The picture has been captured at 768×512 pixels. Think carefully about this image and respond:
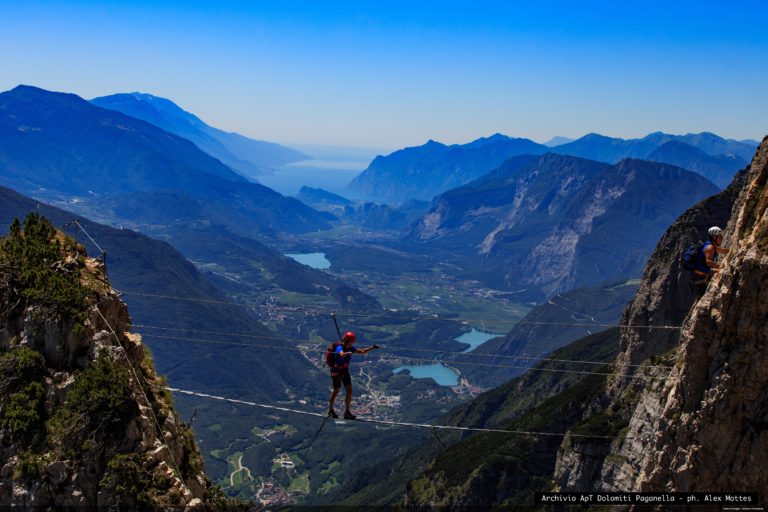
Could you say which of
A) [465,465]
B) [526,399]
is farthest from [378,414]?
[465,465]

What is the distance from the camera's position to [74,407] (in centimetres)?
1673

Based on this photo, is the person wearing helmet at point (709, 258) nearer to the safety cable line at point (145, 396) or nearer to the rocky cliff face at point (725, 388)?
the rocky cliff face at point (725, 388)

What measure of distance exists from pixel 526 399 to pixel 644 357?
6414 cm

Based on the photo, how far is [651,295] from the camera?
2379 inches

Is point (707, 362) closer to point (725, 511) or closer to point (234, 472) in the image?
point (725, 511)

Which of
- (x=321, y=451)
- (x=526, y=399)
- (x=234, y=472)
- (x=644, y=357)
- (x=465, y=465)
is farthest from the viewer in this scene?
(x=321, y=451)

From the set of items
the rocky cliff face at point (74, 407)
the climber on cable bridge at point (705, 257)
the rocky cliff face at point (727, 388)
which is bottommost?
the rocky cliff face at point (74, 407)

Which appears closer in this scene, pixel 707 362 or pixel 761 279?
pixel 761 279

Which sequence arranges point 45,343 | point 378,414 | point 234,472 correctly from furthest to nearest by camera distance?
point 378,414
point 234,472
point 45,343

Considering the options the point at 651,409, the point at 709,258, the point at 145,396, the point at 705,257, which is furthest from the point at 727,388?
the point at 651,409

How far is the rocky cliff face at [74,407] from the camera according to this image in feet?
53.0

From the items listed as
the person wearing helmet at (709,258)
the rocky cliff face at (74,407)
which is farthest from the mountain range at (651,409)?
the rocky cliff face at (74,407)

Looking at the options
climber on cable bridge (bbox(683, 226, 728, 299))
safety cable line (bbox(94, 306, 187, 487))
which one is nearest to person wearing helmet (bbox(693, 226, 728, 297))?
climber on cable bridge (bbox(683, 226, 728, 299))

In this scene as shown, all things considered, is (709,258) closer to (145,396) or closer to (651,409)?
(145,396)
